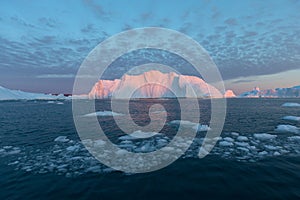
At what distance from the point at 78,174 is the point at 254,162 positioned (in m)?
9.42

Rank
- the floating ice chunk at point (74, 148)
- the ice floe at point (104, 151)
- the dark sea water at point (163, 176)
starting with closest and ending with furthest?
the dark sea water at point (163, 176)
the ice floe at point (104, 151)
the floating ice chunk at point (74, 148)

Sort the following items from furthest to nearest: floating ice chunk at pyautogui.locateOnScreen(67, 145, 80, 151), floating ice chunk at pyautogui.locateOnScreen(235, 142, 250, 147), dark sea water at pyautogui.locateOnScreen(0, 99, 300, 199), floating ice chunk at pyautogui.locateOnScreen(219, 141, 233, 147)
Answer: floating ice chunk at pyautogui.locateOnScreen(219, 141, 233, 147), floating ice chunk at pyautogui.locateOnScreen(235, 142, 250, 147), floating ice chunk at pyautogui.locateOnScreen(67, 145, 80, 151), dark sea water at pyautogui.locateOnScreen(0, 99, 300, 199)

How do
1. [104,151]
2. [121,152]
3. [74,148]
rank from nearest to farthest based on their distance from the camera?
[121,152] < [104,151] < [74,148]

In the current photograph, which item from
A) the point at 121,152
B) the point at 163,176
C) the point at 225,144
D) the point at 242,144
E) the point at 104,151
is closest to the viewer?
the point at 163,176

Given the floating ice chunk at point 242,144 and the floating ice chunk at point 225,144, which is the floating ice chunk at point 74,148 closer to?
the floating ice chunk at point 225,144

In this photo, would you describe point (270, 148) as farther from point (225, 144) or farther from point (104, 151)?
point (104, 151)

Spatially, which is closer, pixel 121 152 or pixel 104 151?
pixel 121 152

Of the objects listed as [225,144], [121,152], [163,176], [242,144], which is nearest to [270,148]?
[242,144]

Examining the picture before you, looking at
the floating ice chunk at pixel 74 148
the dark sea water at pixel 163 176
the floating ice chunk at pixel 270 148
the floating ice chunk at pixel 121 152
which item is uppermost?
the floating ice chunk at pixel 74 148

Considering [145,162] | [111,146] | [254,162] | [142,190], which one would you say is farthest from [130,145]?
[254,162]

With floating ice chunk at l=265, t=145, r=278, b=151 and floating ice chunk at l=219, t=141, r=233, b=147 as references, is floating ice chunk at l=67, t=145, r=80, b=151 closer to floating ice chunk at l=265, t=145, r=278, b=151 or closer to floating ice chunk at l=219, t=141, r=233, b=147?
floating ice chunk at l=219, t=141, r=233, b=147

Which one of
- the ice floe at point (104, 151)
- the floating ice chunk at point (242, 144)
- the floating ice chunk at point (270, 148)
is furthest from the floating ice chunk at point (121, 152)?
the floating ice chunk at point (270, 148)

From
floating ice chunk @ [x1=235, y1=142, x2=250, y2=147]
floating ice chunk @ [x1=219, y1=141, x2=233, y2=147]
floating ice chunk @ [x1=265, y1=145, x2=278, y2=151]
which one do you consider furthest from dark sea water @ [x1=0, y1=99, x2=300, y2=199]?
floating ice chunk @ [x1=219, y1=141, x2=233, y2=147]

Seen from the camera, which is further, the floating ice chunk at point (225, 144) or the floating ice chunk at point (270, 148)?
the floating ice chunk at point (225, 144)
